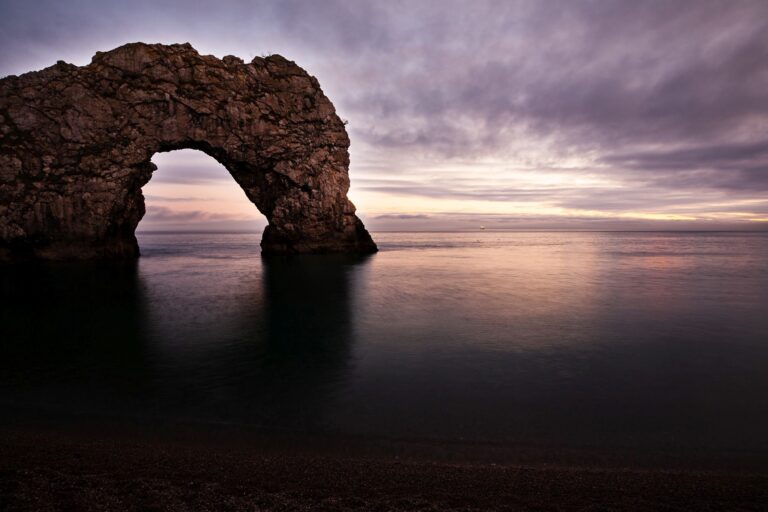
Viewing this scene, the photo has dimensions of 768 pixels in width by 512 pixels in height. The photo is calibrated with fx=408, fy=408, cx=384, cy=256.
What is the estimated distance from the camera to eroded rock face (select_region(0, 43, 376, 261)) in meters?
38.7

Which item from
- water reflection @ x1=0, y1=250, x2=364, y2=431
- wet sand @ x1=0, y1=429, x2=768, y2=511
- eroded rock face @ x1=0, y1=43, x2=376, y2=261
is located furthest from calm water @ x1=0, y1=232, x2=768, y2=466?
eroded rock face @ x1=0, y1=43, x2=376, y2=261

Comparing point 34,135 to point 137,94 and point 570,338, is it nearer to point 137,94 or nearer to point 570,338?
point 137,94

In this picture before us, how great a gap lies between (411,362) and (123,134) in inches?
1662

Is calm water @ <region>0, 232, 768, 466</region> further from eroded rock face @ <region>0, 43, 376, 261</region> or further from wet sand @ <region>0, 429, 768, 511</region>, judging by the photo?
eroded rock face @ <region>0, 43, 376, 261</region>

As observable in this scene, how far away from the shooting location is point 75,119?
39.4 meters

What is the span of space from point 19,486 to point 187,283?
2820cm

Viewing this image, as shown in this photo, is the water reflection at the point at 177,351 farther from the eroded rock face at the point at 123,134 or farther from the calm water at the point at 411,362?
the eroded rock face at the point at 123,134

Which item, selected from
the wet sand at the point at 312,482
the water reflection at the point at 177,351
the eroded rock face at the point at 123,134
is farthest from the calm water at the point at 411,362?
the eroded rock face at the point at 123,134

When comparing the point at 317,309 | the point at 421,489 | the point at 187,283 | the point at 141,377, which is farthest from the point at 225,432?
the point at 187,283

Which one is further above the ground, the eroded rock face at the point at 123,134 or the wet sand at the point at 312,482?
the eroded rock face at the point at 123,134

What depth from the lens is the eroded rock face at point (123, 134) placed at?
127 ft

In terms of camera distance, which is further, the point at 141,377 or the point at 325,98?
the point at 325,98

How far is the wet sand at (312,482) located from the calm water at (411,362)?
112cm

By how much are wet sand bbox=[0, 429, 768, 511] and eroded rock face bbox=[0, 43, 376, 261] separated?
41.5 m
